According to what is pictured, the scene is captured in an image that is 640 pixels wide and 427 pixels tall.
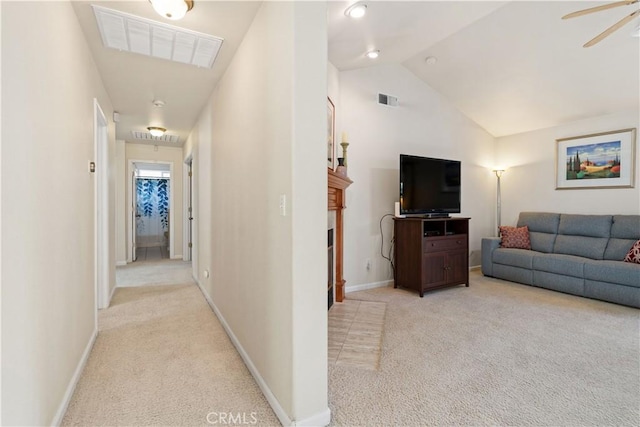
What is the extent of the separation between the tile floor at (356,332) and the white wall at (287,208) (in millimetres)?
666

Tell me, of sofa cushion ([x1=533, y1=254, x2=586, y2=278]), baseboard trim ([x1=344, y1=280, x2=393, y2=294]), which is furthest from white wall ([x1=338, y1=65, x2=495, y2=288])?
sofa cushion ([x1=533, y1=254, x2=586, y2=278])

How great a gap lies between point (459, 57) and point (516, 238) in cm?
270

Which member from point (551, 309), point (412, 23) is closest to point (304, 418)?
point (551, 309)

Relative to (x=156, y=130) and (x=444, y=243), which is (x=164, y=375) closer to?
(x=444, y=243)

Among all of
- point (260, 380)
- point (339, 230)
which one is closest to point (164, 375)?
point (260, 380)

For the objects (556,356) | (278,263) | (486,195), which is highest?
(486,195)

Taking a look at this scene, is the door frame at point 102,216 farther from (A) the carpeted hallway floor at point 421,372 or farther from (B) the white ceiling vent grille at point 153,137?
(B) the white ceiling vent grille at point 153,137

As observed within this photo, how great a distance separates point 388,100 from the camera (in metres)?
4.25

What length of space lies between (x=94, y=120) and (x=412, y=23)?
3.01m

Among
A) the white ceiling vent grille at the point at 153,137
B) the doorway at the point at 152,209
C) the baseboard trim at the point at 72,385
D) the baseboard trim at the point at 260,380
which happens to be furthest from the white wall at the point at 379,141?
the doorway at the point at 152,209

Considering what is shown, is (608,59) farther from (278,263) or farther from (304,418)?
(304,418)

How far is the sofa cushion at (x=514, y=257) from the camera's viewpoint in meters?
4.18

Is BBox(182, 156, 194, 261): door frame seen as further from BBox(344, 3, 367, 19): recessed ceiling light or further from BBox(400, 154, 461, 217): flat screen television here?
BBox(344, 3, 367, 19): recessed ceiling light

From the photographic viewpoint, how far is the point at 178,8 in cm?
173
